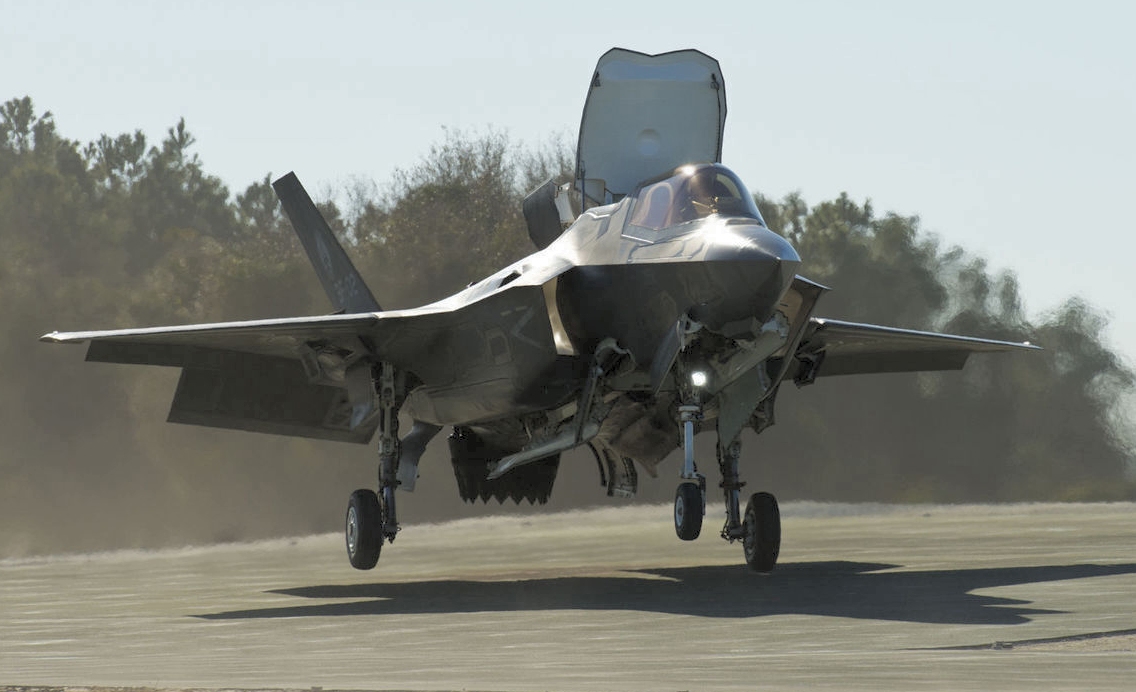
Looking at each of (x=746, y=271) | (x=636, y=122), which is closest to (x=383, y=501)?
(x=636, y=122)

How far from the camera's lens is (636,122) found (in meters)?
19.1

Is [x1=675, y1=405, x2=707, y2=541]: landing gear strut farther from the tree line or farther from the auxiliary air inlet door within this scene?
the tree line

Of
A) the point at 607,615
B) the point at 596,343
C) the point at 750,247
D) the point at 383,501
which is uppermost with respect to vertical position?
the point at 750,247

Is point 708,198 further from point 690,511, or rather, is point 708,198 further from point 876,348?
point 876,348

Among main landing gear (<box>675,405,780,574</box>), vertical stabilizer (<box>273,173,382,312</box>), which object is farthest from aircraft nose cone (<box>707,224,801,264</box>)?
vertical stabilizer (<box>273,173,382,312</box>)

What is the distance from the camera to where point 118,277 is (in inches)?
2485

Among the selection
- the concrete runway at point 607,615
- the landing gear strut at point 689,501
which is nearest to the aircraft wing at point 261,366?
the concrete runway at point 607,615

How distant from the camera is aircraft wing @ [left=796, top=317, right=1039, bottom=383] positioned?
1808cm

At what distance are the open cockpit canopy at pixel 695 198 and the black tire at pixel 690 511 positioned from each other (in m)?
2.65

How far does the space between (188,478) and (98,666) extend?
31.2 m

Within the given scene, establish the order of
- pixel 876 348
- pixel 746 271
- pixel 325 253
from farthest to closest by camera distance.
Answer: pixel 325 253
pixel 876 348
pixel 746 271

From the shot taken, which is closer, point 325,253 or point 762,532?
point 762,532

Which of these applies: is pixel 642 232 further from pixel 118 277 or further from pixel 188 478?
pixel 118 277

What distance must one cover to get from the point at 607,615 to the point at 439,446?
97.2ft
